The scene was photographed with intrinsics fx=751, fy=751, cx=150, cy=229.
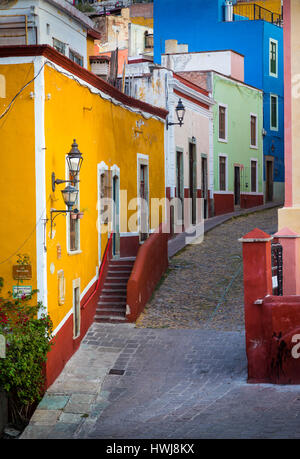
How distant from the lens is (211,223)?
26547 millimetres

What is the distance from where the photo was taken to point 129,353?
1398cm

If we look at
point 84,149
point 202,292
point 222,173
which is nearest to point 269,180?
point 222,173

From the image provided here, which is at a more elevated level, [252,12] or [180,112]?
[252,12]

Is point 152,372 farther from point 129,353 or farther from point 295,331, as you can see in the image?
point 295,331

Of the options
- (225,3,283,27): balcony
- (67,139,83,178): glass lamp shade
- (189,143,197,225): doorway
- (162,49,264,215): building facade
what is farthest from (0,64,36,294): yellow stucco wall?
(225,3,283,27): balcony

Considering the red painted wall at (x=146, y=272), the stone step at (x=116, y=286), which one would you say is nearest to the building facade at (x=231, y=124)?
the red painted wall at (x=146, y=272)

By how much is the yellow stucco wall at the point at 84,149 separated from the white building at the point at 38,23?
2610 mm

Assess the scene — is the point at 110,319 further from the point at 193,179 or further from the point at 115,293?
the point at 193,179

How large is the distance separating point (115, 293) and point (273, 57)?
2182cm

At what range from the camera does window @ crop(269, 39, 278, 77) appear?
34750 millimetres

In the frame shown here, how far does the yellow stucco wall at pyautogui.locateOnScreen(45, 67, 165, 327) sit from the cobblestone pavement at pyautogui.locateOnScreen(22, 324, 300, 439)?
51.4 inches

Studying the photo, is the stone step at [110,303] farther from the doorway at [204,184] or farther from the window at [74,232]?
the doorway at [204,184]

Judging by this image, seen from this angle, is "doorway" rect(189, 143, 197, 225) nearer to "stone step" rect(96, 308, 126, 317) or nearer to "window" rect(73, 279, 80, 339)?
"stone step" rect(96, 308, 126, 317)

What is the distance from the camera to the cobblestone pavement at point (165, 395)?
406 inches
